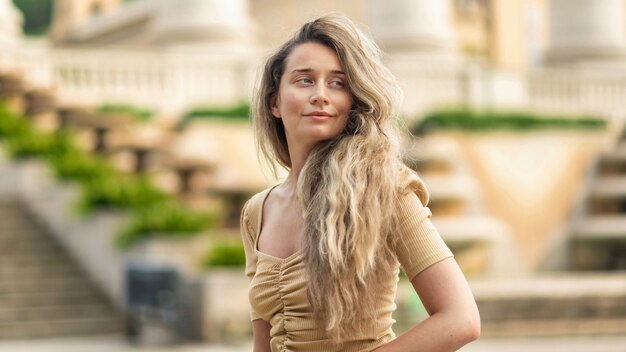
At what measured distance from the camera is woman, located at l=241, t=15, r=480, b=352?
9.00ft

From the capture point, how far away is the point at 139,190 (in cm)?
1841

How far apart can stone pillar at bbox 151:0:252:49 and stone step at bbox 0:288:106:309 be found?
32.4 feet

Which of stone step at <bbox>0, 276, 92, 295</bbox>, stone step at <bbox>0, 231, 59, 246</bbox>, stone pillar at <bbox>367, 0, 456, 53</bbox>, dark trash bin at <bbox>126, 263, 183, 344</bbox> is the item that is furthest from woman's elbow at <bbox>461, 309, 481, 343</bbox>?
stone pillar at <bbox>367, 0, 456, 53</bbox>

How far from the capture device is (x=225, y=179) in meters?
18.9

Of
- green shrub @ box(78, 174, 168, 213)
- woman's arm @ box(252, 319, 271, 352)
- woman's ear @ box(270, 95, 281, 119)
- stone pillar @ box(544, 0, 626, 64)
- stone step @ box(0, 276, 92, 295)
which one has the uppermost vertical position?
stone pillar @ box(544, 0, 626, 64)

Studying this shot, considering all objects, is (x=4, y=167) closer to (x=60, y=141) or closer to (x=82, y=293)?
(x=60, y=141)

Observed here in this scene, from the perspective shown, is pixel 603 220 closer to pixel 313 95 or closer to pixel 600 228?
pixel 600 228

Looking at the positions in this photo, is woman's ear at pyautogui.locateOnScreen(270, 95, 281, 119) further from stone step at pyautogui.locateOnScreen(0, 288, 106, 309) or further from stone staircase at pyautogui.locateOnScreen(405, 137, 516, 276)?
stone staircase at pyautogui.locateOnScreen(405, 137, 516, 276)

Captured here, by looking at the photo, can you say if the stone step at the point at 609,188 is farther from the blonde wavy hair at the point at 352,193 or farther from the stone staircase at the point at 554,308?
the blonde wavy hair at the point at 352,193

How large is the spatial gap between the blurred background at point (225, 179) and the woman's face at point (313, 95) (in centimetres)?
906

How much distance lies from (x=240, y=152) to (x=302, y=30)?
19505 millimetres

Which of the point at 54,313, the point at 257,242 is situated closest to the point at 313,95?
the point at 257,242

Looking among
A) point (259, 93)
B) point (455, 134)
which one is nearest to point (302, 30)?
point (259, 93)

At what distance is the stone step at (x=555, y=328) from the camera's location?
1544 cm
